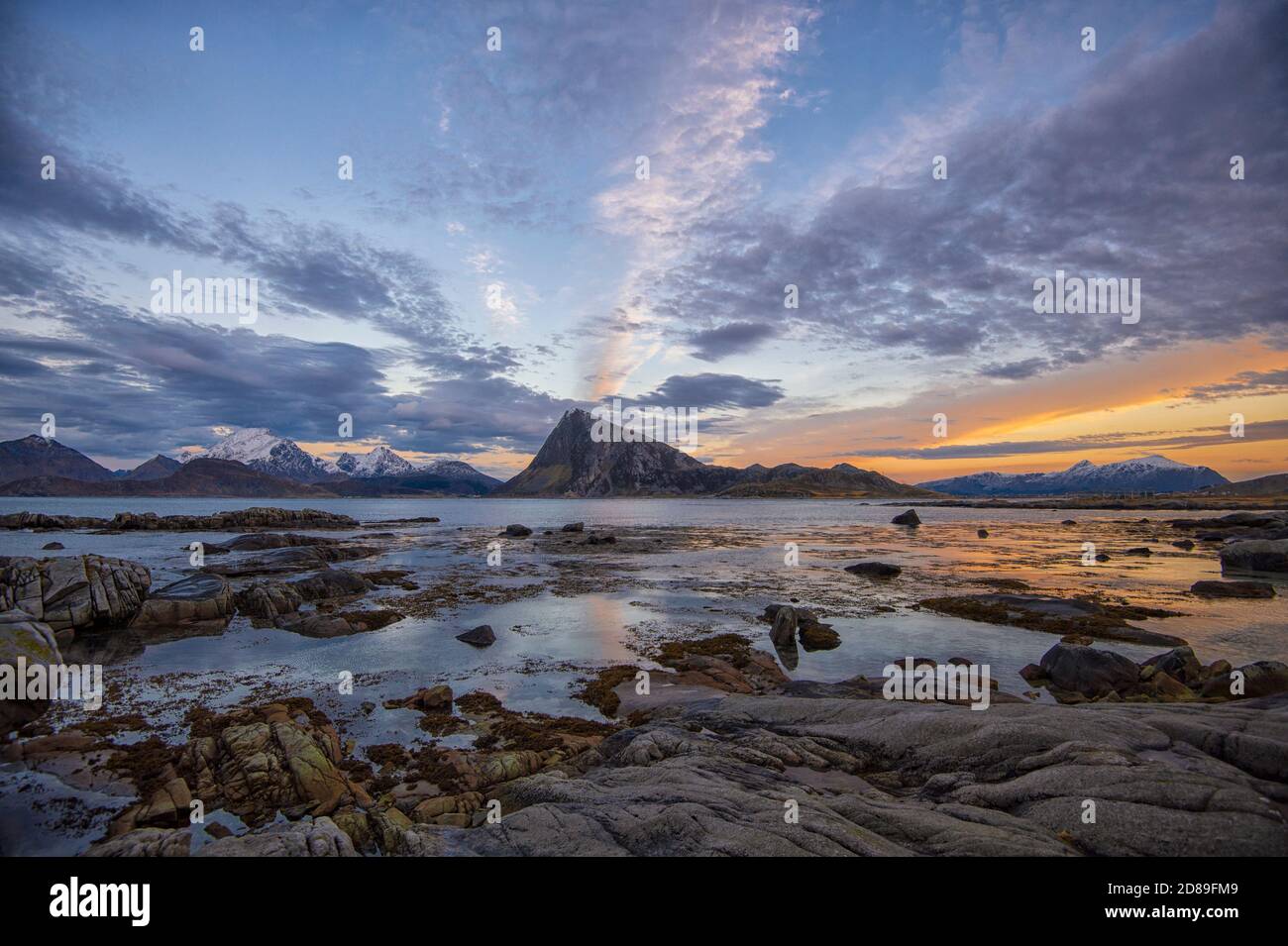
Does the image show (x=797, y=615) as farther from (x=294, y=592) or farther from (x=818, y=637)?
(x=294, y=592)

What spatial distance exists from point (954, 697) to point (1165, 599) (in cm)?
2903

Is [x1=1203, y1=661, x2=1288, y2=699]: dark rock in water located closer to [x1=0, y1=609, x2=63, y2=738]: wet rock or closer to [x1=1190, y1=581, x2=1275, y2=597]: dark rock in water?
[x1=1190, y1=581, x2=1275, y2=597]: dark rock in water

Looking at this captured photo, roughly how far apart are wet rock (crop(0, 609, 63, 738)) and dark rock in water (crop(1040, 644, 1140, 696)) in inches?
1334

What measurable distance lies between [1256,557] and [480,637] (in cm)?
6384

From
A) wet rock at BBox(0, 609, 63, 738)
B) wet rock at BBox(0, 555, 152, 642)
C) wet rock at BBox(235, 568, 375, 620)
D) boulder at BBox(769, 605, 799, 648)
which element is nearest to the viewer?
wet rock at BBox(0, 609, 63, 738)

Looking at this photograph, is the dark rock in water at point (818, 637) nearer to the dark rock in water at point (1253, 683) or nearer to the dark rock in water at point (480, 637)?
the dark rock in water at point (1253, 683)

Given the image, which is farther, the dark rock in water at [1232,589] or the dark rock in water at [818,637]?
the dark rock in water at [1232,589]

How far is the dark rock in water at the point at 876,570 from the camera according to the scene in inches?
1797

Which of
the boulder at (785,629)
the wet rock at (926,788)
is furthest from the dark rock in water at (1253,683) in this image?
the boulder at (785,629)

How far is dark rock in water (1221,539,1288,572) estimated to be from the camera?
44.5 meters

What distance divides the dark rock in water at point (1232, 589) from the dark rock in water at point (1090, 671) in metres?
25.4

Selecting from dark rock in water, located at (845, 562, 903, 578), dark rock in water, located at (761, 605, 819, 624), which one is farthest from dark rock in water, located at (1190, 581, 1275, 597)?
dark rock in water, located at (761, 605, 819, 624)

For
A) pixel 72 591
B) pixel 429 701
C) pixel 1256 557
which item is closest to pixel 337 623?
pixel 429 701
